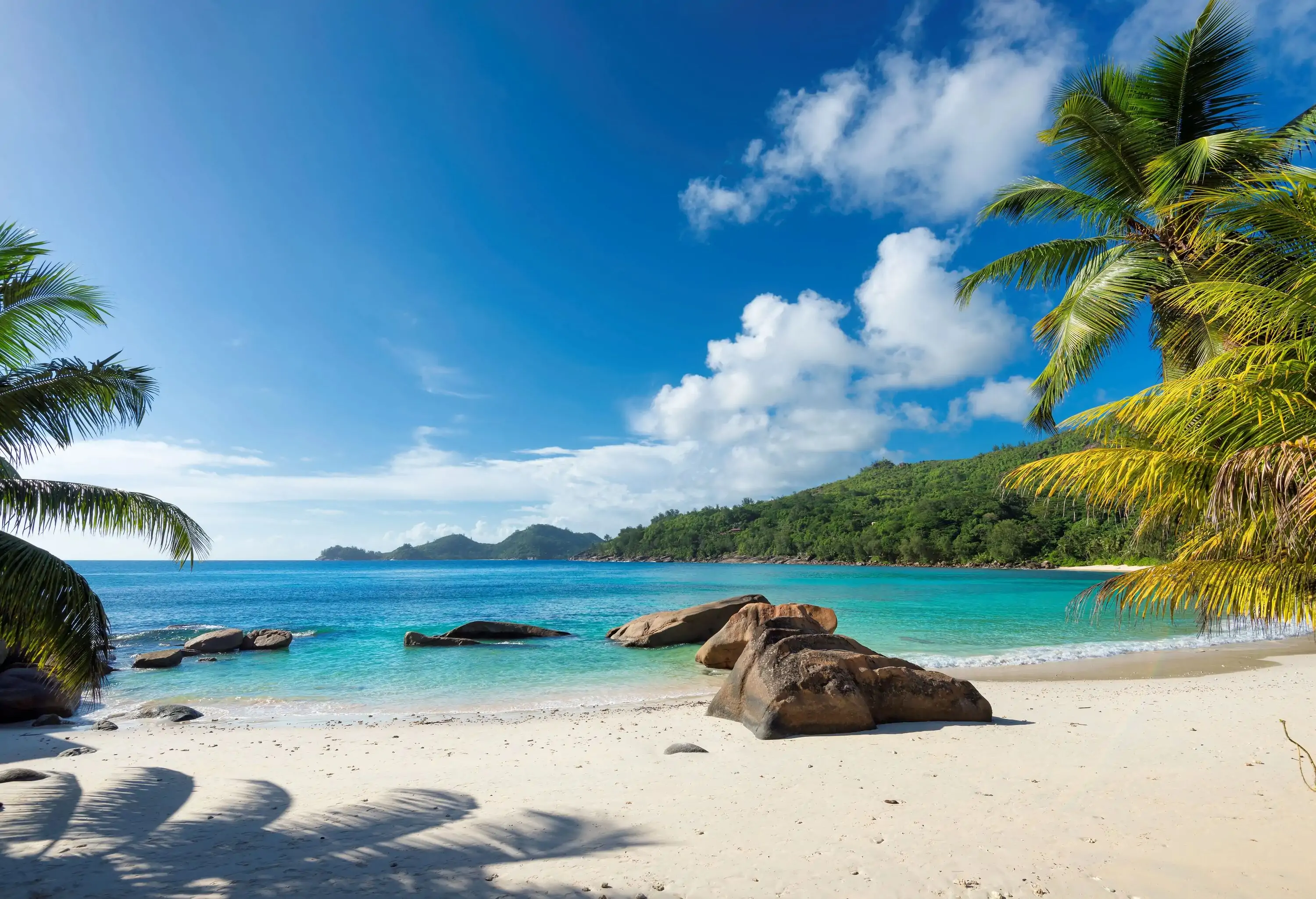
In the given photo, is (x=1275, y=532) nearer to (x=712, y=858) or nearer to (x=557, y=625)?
(x=712, y=858)

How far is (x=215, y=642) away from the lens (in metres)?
22.7

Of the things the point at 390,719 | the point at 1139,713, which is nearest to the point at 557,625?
the point at 390,719

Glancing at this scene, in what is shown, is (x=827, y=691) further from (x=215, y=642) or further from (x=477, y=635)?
(x=215, y=642)

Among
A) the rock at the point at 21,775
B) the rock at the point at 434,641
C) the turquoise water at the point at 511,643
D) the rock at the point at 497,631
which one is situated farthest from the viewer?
the rock at the point at 497,631

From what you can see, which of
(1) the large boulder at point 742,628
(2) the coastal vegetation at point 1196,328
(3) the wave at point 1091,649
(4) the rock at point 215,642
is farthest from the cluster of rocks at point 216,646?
(2) the coastal vegetation at point 1196,328

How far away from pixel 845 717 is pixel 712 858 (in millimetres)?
4871

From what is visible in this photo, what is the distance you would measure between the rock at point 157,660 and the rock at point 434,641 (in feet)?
23.1

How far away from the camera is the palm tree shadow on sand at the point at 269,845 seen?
494 centimetres

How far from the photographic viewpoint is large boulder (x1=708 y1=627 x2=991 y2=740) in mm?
9508

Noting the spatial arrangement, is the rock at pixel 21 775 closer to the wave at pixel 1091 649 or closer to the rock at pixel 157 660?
the rock at pixel 157 660

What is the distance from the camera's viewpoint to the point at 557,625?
1257 inches

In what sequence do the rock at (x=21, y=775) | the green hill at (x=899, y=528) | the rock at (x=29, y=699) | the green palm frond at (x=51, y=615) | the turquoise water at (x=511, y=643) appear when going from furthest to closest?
the green hill at (x=899, y=528), the turquoise water at (x=511, y=643), the rock at (x=29, y=699), the rock at (x=21, y=775), the green palm frond at (x=51, y=615)

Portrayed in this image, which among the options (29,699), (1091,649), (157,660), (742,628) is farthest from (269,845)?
(1091,649)

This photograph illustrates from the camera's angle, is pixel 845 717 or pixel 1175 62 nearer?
pixel 1175 62
